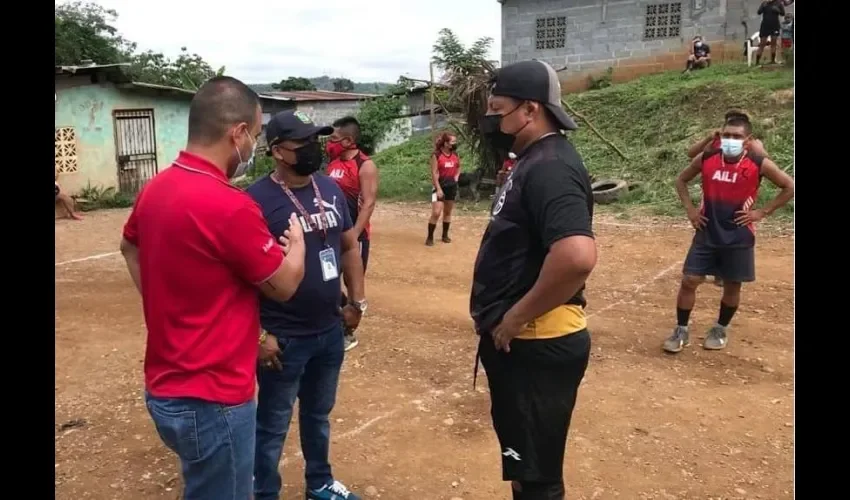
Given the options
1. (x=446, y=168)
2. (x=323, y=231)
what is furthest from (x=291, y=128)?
(x=446, y=168)

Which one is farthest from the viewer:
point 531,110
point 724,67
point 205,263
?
point 724,67

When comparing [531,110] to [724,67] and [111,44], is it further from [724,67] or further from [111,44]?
[111,44]

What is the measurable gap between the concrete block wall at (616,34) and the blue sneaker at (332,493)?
2027 centimetres

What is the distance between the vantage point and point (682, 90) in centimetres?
1686

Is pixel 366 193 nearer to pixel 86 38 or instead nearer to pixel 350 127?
pixel 350 127

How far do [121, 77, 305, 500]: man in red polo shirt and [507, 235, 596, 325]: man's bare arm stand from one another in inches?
32.4

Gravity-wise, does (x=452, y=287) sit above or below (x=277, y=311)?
below

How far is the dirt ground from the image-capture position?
375cm

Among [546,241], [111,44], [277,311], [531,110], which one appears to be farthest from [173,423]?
[111,44]

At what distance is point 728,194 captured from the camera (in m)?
5.37

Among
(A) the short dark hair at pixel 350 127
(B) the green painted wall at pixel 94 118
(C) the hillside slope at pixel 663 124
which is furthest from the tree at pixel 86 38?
(A) the short dark hair at pixel 350 127

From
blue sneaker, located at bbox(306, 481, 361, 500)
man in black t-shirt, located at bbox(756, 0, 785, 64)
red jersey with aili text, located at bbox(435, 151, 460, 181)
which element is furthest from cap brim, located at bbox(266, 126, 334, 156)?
man in black t-shirt, located at bbox(756, 0, 785, 64)

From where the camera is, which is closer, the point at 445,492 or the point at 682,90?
the point at 445,492
